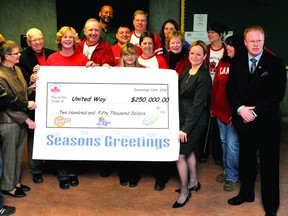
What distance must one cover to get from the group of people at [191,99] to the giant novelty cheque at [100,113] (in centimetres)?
14

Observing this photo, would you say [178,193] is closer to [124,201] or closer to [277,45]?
[124,201]

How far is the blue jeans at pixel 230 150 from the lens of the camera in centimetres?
362

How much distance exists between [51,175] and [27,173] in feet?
0.95

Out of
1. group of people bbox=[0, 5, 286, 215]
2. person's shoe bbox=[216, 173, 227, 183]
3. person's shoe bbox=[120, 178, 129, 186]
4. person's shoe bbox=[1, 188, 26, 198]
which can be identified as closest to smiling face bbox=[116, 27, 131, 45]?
group of people bbox=[0, 5, 286, 215]

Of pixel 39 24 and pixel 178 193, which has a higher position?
pixel 39 24

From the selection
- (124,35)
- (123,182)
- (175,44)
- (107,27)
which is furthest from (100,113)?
(107,27)

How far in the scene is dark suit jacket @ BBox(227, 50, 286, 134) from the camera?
3.00 metres

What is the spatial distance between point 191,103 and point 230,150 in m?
0.68

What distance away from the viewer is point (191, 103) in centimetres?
335

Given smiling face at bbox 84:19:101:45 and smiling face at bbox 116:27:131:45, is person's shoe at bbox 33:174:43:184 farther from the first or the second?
smiling face at bbox 116:27:131:45

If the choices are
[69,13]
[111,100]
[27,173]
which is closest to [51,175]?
[27,173]

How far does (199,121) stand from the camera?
3.37m

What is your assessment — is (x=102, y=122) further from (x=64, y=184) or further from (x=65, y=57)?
(x=64, y=184)

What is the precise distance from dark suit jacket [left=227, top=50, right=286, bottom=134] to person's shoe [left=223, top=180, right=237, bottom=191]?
0.81 metres
